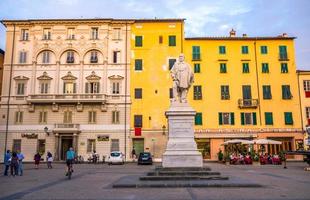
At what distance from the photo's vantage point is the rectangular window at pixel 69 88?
43438 millimetres

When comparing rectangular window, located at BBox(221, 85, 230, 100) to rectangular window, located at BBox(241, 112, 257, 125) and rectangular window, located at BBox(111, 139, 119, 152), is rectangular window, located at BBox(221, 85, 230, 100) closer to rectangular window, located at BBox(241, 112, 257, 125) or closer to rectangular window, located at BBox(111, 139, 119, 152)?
rectangular window, located at BBox(241, 112, 257, 125)

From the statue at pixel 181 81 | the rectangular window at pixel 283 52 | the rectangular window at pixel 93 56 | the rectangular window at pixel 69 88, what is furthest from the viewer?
the rectangular window at pixel 283 52

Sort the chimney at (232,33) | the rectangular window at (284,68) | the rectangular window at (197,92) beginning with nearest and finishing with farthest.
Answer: the rectangular window at (197,92), the rectangular window at (284,68), the chimney at (232,33)

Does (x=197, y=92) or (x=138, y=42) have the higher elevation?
(x=138, y=42)

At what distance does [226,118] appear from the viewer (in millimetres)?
43219

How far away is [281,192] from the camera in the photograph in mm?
11578

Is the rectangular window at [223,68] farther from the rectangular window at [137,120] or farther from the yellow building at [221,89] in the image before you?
the rectangular window at [137,120]

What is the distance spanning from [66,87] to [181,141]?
30.2 m

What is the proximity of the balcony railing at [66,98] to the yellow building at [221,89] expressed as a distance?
4.63 meters

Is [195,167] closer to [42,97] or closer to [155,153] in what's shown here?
[155,153]

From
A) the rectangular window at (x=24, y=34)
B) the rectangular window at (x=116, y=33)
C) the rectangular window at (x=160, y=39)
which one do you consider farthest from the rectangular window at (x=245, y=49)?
the rectangular window at (x=24, y=34)

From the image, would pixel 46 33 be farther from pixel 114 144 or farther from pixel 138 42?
pixel 114 144

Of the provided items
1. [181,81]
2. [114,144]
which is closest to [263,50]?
[114,144]

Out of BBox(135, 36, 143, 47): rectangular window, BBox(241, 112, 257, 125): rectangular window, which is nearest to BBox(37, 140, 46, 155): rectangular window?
BBox(135, 36, 143, 47): rectangular window
